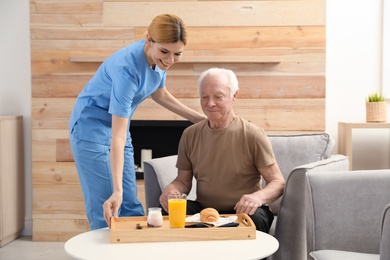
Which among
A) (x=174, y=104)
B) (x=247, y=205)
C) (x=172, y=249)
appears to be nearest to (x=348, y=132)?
(x=174, y=104)

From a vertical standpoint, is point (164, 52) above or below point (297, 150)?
above

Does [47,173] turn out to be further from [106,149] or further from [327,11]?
[327,11]

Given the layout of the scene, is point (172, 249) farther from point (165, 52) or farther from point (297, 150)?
point (297, 150)

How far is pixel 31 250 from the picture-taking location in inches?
161

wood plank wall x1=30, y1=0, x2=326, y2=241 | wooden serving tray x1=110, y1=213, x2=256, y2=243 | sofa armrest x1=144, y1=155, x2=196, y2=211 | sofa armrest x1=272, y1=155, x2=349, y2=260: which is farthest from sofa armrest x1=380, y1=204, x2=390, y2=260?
wood plank wall x1=30, y1=0, x2=326, y2=241

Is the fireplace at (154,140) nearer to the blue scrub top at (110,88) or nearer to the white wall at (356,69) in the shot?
the white wall at (356,69)

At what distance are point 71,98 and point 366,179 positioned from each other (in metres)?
2.52

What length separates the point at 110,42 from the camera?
14.1 ft

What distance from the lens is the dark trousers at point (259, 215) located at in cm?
258

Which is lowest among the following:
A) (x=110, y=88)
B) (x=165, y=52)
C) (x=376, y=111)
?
(x=376, y=111)

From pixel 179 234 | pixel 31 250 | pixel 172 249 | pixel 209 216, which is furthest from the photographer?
pixel 31 250

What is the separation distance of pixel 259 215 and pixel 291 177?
215mm

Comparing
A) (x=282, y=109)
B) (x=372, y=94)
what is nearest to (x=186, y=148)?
(x=282, y=109)

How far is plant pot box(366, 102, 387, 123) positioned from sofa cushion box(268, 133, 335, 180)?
3.05 ft
